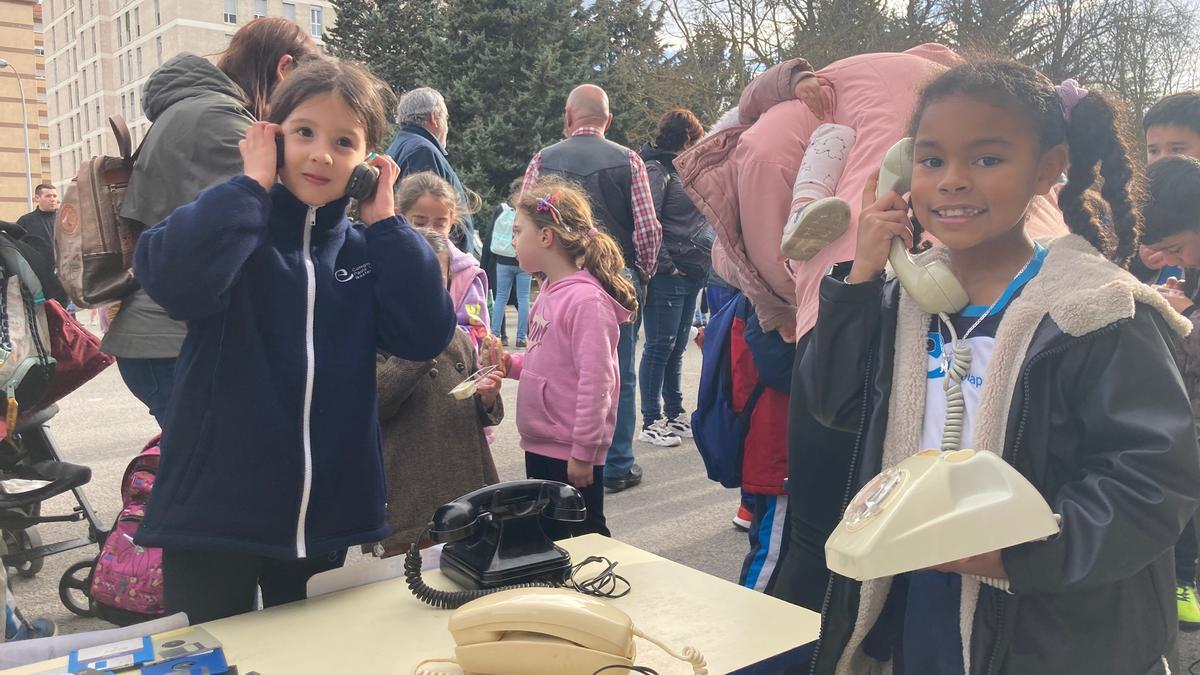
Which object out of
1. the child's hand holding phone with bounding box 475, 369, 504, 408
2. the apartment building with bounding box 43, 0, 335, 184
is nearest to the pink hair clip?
the child's hand holding phone with bounding box 475, 369, 504, 408

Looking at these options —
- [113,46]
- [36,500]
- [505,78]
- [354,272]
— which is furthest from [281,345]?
[113,46]

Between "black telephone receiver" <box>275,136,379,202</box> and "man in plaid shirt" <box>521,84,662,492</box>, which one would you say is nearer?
"black telephone receiver" <box>275,136,379,202</box>

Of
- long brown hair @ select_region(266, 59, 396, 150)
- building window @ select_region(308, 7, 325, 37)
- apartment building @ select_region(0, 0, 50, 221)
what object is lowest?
apartment building @ select_region(0, 0, 50, 221)

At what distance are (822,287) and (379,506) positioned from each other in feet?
3.57

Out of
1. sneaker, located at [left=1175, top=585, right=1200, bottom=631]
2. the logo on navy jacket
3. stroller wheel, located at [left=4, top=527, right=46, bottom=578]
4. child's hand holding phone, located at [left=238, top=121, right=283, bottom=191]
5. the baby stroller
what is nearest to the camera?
child's hand holding phone, located at [left=238, top=121, right=283, bottom=191]

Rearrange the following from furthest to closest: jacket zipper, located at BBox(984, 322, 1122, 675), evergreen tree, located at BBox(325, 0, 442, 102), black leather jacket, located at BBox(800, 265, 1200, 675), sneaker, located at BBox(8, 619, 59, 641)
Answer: evergreen tree, located at BBox(325, 0, 442, 102)
sneaker, located at BBox(8, 619, 59, 641)
jacket zipper, located at BBox(984, 322, 1122, 675)
black leather jacket, located at BBox(800, 265, 1200, 675)

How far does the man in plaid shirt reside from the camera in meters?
5.26

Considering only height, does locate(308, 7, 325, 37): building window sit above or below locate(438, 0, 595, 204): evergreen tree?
above

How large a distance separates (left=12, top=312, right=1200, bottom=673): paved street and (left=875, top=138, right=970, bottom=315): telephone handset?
2.25 m

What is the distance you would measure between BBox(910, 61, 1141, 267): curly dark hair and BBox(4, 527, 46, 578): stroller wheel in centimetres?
414

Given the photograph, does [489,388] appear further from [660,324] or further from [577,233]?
[660,324]

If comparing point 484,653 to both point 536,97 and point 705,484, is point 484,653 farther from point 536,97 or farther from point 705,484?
point 536,97

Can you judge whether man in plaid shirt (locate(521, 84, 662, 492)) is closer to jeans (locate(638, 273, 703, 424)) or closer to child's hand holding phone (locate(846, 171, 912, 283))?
jeans (locate(638, 273, 703, 424))

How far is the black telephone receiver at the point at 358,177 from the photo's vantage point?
→ 1.97 m
